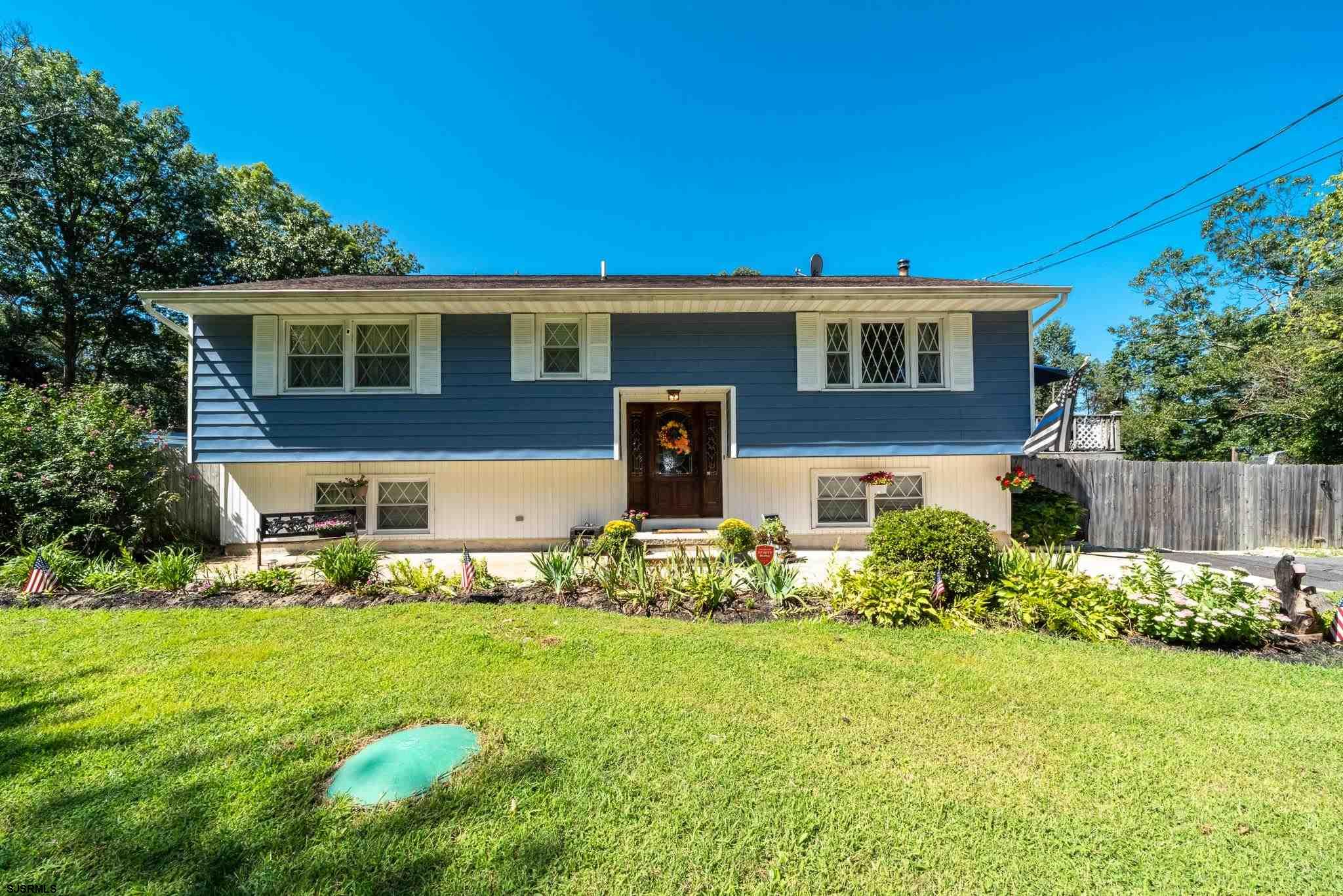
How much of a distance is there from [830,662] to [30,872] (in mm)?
4392

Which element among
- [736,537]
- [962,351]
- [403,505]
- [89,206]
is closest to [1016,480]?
[962,351]

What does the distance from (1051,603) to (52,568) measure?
1117 centimetres

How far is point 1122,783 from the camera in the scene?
2.57 m

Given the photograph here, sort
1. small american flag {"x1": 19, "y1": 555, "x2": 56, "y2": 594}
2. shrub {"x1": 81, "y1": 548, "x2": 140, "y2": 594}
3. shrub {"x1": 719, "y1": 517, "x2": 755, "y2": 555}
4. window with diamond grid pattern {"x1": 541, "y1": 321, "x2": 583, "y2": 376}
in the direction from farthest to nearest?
1. window with diamond grid pattern {"x1": 541, "y1": 321, "x2": 583, "y2": 376}
2. shrub {"x1": 719, "y1": 517, "x2": 755, "y2": 555}
3. shrub {"x1": 81, "y1": 548, "x2": 140, "y2": 594}
4. small american flag {"x1": 19, "y1": 555, "x2": 56, "y2": 594}

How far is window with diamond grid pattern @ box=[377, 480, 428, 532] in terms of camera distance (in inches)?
352

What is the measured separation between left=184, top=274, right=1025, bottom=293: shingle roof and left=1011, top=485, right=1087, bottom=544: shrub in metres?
4.04

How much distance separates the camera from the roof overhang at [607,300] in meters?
7.60

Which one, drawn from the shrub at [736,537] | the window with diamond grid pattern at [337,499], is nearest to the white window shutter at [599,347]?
the shrub at [736,537]

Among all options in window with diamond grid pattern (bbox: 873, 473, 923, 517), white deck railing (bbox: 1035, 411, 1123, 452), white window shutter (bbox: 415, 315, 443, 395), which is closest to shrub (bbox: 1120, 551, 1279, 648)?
window with diamond grid pattern (bbox: 873, 473, 923, 517)

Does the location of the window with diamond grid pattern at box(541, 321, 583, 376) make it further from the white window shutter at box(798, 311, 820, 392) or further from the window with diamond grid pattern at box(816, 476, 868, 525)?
the window with diamond grid pattern at box(816, 476, 868, 525)

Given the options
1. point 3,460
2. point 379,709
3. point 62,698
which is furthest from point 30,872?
point 3,460

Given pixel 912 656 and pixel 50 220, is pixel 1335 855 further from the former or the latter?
pixel 50 220

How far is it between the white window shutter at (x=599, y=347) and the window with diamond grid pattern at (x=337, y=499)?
4.80m

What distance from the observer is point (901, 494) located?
9172mm
